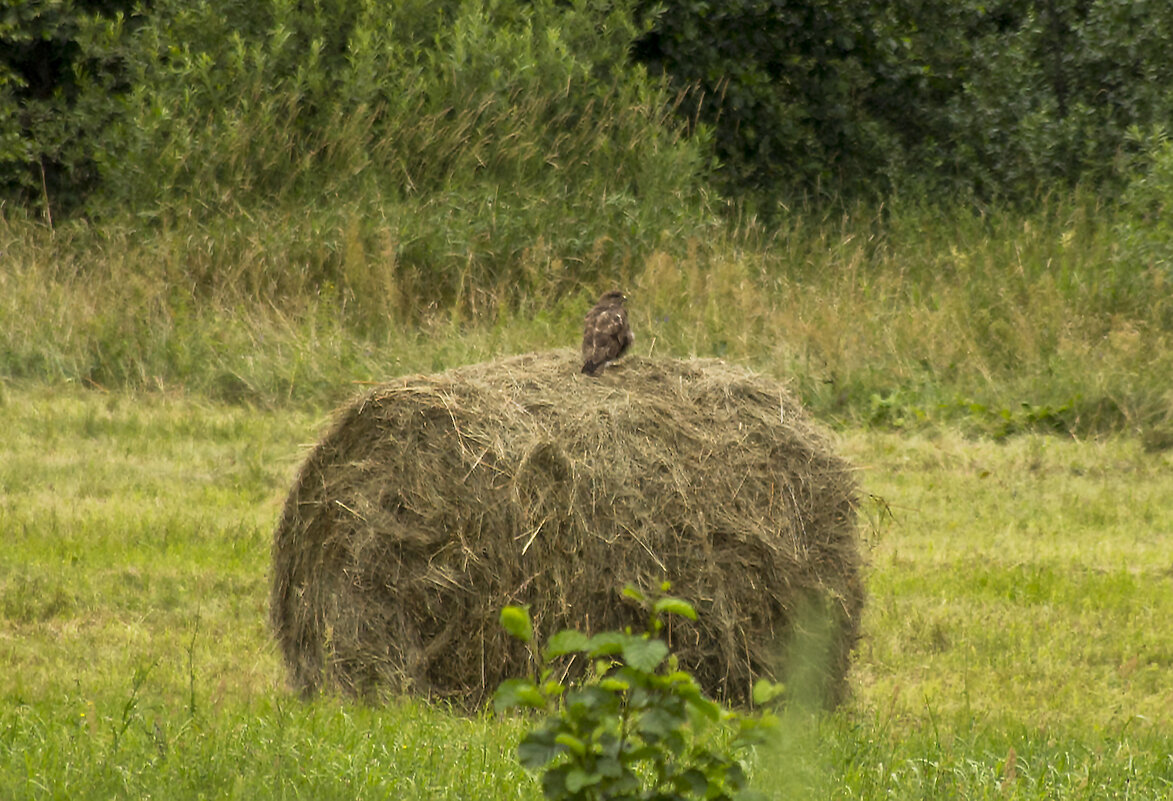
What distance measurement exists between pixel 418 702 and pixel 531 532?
811mm

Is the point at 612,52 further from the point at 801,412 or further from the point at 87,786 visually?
the point at 87,786

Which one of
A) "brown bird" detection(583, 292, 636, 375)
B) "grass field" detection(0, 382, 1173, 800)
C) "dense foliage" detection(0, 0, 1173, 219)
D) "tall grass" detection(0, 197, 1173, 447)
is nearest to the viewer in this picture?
"grass field" detection(0, 382, 1173, 800)

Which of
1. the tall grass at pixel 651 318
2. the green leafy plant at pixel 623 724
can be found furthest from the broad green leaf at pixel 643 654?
the tall grass at pixel 651 318

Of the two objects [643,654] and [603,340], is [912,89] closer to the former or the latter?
[603,340]

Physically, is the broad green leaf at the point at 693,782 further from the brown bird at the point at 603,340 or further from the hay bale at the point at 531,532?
the brown bird at the point at 603,340

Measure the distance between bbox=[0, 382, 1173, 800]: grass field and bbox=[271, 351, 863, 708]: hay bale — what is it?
34 centimetres

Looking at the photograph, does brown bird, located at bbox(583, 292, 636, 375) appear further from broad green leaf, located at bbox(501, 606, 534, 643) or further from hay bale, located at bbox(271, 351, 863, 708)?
broad green leaf, located at bbox(501, 606, 534, 643)

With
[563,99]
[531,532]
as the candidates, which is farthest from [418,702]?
[563,99]

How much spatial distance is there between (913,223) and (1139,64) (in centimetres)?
385

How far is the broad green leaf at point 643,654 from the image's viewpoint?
122 inches

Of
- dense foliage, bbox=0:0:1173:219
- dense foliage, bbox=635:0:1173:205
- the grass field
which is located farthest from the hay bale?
dense foliage, bbox=635:0:1173:205

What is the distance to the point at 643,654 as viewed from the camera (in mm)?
3145

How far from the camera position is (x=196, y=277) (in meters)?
14.2

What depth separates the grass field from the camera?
15.4 feet
